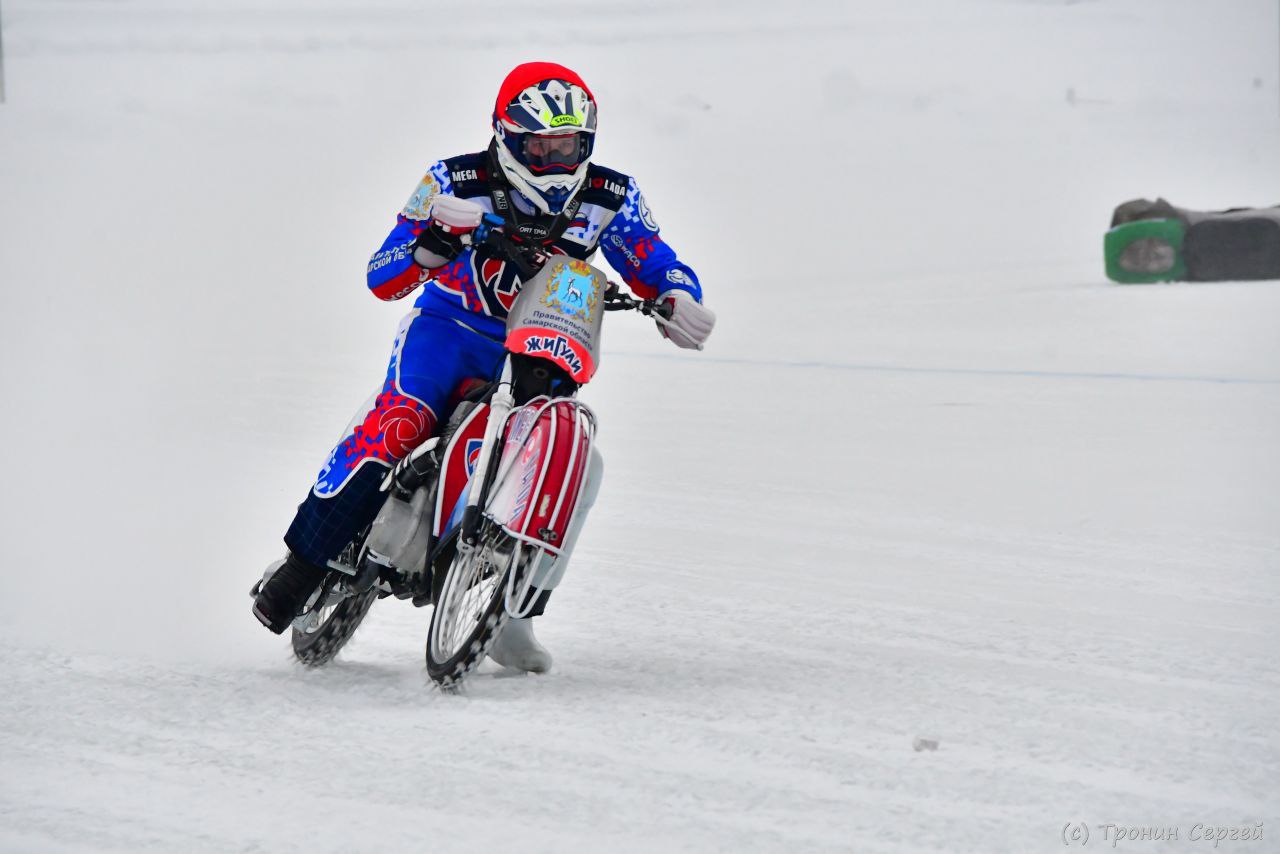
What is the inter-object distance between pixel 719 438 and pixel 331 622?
390 centimetres

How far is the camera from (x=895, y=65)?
18.5 m

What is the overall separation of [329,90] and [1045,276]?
368 inches

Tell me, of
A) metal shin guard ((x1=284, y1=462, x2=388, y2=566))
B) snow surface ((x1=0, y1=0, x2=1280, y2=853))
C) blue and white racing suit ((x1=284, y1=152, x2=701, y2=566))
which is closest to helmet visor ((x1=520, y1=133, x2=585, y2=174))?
blue and white racing suit ((x1=284, y1=152, x2=701, y2=566))

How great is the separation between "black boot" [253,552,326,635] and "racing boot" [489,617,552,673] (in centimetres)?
51

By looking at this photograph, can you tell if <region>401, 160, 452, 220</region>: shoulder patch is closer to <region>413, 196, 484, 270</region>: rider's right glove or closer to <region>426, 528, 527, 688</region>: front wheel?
<region>413, 196, 484, 270</region>: rider's right glove

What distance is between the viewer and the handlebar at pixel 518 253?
161 inches

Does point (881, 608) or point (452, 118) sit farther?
point (452, 118)

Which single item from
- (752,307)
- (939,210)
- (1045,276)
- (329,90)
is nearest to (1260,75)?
(939,210)

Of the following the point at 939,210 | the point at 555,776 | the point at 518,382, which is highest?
the point at 939,210

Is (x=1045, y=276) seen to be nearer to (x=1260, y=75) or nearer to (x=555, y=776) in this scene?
(x=1260, y=75)

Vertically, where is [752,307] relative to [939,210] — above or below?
below

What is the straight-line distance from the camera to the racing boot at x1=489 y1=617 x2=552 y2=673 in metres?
4.27

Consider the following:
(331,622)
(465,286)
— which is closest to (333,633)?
(331,622)

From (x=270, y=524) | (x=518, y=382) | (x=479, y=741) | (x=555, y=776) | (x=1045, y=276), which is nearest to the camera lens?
(x=555, y=776)
